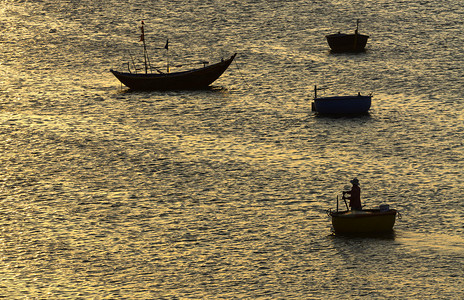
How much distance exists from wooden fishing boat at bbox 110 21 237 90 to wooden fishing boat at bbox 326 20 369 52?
1650cm

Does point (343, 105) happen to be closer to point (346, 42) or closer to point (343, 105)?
point (343, 105)

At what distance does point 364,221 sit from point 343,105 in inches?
1077

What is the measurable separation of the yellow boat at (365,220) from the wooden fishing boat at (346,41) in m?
50.7

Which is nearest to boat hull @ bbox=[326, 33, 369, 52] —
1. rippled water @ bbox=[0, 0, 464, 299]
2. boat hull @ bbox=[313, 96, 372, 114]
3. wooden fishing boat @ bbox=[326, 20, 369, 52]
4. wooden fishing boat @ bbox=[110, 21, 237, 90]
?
wooden fishing boat @ bbox=[326, 20, 369, 52]

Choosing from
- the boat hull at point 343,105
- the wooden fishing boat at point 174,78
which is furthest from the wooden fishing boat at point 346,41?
the boat hull at point 343,105

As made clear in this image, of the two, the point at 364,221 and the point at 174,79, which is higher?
the point at 174,79

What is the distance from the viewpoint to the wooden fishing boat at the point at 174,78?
8431 cm

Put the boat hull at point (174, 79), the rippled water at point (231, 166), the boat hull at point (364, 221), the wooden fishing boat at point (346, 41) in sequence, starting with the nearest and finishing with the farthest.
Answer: the rippled water at point (231, 166)
the boat hull at point (364, 221)
the boat hull at point (174, 79)
the wooden fishing boat at point (346, 41)

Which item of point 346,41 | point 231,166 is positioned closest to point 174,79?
point 346,41

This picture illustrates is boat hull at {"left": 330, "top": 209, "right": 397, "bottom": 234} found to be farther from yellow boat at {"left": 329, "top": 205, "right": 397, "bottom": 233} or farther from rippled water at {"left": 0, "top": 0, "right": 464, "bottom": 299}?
rippled water at {"left": 0, "top": 0, "right": 464, "bottom": 299}

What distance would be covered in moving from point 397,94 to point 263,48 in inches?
909

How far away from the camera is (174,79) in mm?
84438

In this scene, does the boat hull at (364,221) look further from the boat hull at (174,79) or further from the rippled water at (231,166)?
the boat hull at (174,79)

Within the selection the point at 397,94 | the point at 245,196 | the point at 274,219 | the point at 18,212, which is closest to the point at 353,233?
the point at 274,219
